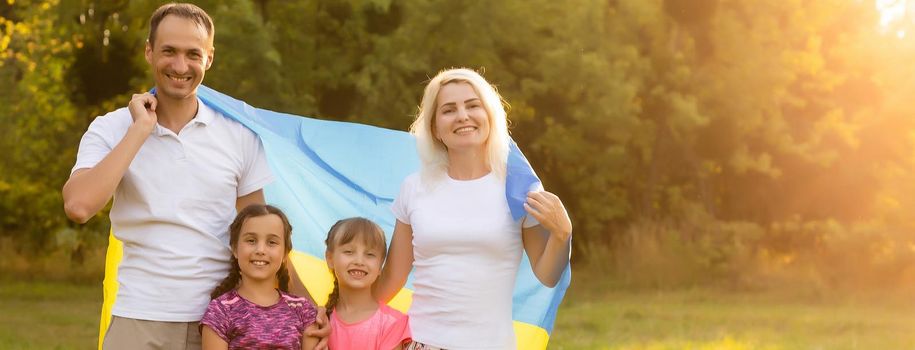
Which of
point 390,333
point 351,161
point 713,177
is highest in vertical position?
point 713,177

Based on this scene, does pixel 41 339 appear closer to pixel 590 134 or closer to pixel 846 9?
pixel 590 134

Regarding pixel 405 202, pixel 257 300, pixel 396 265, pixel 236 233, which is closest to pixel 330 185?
pixel 396 265

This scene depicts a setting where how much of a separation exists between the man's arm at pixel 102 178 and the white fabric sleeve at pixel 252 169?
0.44 metres

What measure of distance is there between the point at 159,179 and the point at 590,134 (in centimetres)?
1395

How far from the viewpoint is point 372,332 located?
4.43 metres

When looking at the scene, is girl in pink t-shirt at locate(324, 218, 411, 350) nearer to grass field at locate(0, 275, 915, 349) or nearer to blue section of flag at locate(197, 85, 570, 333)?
blue section of flag at locate(197, 85, 570, 333)

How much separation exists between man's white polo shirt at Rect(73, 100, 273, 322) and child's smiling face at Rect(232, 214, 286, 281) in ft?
0.19

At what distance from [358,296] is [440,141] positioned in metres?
0.69

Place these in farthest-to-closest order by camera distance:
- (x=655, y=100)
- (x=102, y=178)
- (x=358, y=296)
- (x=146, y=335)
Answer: (x=655, y=100) < (x=358, y=296) < (x=146, y=335) < (x=102, y=178)

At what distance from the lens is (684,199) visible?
58.4 feet

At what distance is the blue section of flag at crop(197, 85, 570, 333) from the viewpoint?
5152 millimetres

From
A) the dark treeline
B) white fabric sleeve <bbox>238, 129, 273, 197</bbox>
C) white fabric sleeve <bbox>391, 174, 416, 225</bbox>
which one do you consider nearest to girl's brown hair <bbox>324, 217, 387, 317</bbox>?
white fabric sleeve <bbox>391, 174, 416, 225</bbox>

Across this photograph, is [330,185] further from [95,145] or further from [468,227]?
[95,145]

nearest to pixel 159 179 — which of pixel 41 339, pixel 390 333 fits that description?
pixel 390 333
